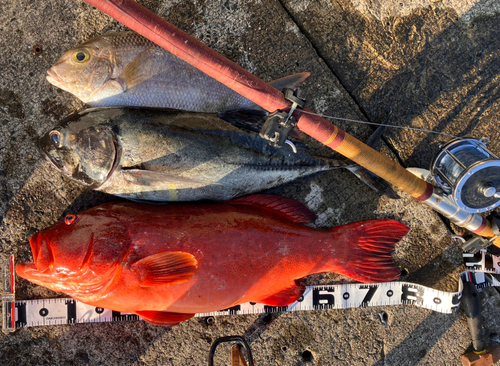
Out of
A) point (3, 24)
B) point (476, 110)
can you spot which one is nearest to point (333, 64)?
point (476, 110)

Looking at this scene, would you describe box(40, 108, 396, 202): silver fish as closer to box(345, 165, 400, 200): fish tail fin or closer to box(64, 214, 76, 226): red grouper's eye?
box(64, 214, 76, 226): red grouper's eye

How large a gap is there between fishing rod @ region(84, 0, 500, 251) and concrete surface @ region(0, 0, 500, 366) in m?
0.40

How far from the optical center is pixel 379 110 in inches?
119

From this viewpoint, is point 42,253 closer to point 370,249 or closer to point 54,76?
point 54,76

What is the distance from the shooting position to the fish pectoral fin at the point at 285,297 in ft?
8.90

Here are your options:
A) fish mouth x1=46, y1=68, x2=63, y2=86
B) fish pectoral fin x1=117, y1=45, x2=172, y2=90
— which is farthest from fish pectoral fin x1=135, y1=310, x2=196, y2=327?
fish mouth x1=46, y1=68, x2=63, y2=86

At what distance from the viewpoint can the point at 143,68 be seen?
2412 millimetres

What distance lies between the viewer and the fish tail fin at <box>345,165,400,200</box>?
9.17ft

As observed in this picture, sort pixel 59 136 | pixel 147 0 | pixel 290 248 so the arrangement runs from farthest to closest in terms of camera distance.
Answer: pixel 147 0 → pixel 290 248 → pixel 59 136

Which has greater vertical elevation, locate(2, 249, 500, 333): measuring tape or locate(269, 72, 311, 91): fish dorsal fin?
locate(269, 72, 311, 91): fish dorsal fin

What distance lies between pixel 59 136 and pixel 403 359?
11.7ft

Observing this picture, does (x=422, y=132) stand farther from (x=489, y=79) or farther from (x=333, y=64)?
(x=333, y=64)

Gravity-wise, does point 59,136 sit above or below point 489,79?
below

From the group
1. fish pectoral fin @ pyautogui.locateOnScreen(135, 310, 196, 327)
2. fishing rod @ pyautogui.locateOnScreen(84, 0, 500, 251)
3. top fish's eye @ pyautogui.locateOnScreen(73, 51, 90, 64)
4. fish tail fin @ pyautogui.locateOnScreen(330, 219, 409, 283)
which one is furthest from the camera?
fish tail fin @ pyautogui.locateOnScreen(330, 219, 409, 283)
